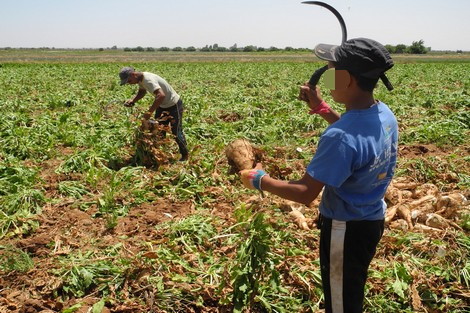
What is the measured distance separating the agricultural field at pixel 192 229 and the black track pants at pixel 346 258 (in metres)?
0.70

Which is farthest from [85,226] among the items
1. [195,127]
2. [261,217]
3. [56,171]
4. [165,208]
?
[195,127]

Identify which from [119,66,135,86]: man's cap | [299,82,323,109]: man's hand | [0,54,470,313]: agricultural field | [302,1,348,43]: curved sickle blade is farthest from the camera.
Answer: [119,66,135,86]: man's cap

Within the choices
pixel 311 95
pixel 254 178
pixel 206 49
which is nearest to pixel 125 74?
pixel 311 95

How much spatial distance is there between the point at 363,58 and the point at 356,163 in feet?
1.62

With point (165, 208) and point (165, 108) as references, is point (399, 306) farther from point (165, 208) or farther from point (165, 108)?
point (165, 108)

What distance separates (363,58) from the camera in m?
1.83

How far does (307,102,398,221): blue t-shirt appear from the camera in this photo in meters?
1.83

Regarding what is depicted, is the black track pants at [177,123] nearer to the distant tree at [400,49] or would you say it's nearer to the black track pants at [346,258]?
the black track pants at [346,258]

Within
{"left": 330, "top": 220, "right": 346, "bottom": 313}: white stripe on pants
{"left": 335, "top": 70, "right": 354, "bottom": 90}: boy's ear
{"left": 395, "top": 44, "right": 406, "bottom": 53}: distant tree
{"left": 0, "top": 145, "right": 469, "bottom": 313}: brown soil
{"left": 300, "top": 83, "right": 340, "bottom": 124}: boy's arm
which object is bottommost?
{"left": 0, "top": 145, "right": 469, "bottom": 313}: brown soil

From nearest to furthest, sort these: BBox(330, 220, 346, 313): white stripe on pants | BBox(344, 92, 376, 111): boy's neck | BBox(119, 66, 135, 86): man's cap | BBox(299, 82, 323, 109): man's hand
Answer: BBox(344, 92, 376, 111): boy's neck, BBox(330, 220, 346, 313): white stripe on pants, BBox(299, 82, 323, 109): man's hand, BBox(119, 66, 135, 86): man's cap

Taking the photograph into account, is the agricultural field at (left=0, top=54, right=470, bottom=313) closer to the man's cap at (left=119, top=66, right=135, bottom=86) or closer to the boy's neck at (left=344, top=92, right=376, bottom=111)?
the man's cap at (left=119, top=66, right=135, bottom=86)

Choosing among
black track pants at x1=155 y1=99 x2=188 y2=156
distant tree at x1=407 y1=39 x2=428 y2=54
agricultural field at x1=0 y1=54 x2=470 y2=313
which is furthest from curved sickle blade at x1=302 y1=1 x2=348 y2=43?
distant tree at x1=407 y1=39 x2=428 y2=54

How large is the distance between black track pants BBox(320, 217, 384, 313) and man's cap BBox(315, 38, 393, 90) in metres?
0.79

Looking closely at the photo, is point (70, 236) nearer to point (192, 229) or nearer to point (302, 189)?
point (192, 229)
